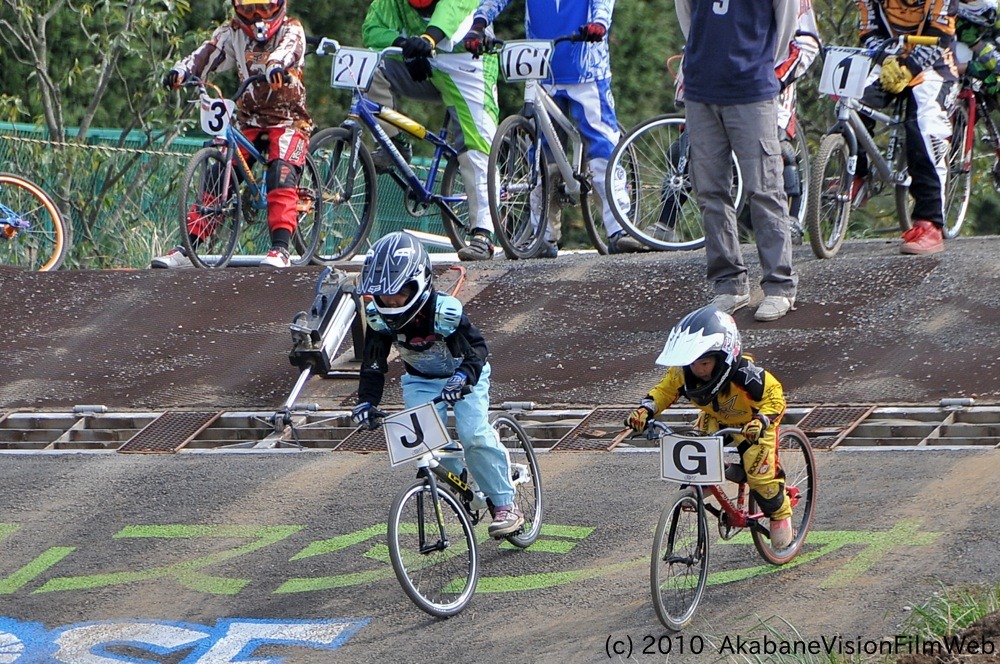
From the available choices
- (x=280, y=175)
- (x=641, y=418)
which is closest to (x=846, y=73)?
(x=280, y=175)

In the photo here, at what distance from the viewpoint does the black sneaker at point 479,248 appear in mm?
11422

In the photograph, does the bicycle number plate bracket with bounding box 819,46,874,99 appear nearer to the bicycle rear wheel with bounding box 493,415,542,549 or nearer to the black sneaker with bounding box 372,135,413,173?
the black sneaker with bounding box 372,135,413,173

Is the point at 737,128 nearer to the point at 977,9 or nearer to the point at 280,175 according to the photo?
the point at 977,9

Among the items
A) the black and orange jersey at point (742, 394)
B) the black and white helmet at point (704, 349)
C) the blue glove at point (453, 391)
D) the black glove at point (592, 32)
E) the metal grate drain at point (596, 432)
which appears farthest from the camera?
the black glove at point (592, 32)

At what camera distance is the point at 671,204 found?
11008mm

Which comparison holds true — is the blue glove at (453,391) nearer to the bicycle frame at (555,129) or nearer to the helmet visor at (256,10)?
the bicycle frame at (555,129)

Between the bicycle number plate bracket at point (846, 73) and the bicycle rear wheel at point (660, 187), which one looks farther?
the bicycle rear wheel at point (660, 187)

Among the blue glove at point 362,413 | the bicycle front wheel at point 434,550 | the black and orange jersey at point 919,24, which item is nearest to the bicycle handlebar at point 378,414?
the blue glove at point 362,413

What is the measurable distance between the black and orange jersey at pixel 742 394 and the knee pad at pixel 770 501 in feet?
0.98

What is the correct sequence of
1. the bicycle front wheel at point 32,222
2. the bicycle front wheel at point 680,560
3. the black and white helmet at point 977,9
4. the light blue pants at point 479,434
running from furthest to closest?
the bicycle front wheel at point 32,222, the black and white helmet at point 977,9, the light blue pants at point 479,434, the bicycle front wheel at point 680,560

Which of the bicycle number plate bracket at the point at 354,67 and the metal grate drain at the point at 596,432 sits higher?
the bicycle number plate bracket at the point at 354,67

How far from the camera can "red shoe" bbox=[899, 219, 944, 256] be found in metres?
10.3

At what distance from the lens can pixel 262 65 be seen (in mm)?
10984

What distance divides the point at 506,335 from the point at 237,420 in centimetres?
183
